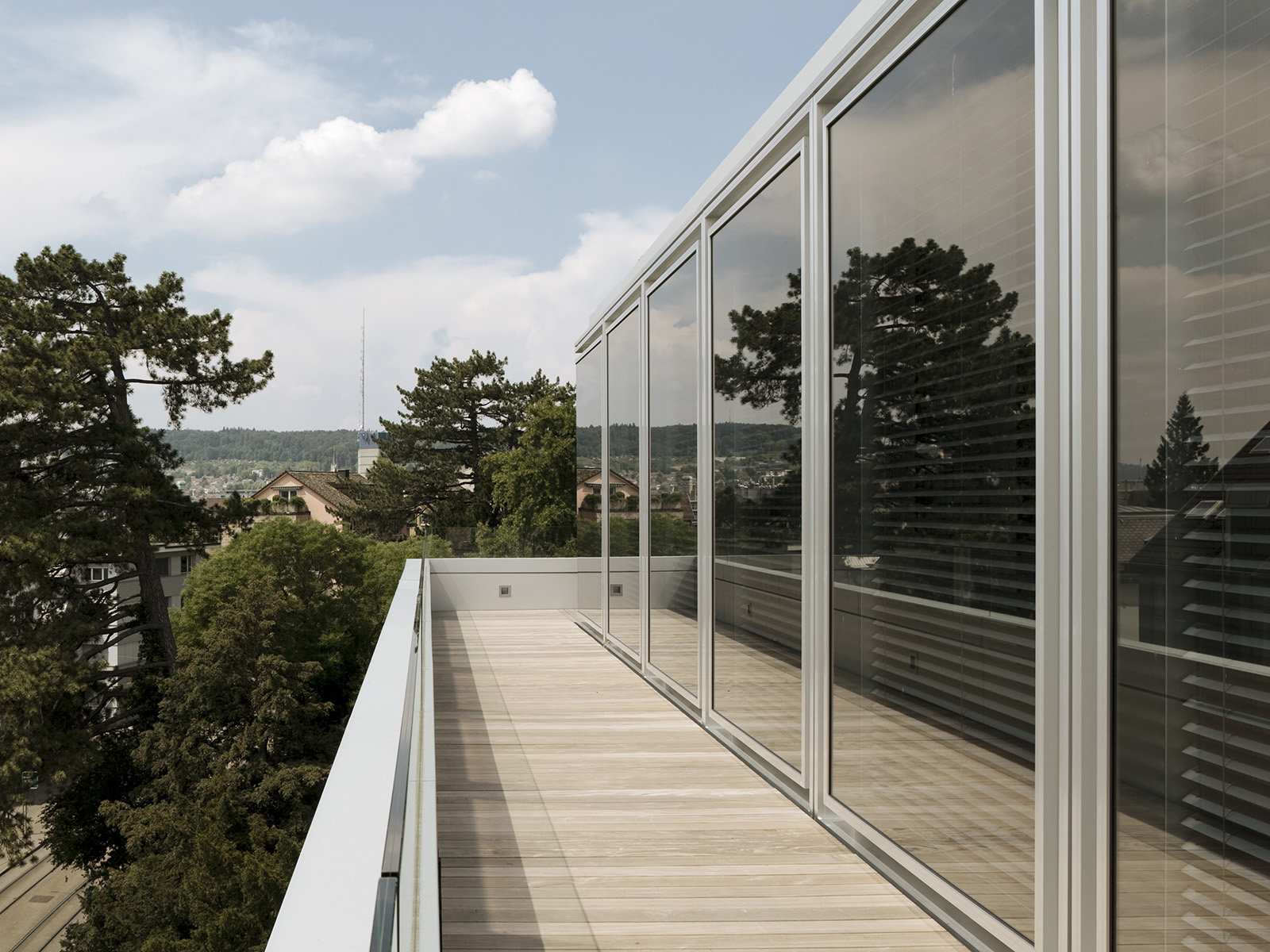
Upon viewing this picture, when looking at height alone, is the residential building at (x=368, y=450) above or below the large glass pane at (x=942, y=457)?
above

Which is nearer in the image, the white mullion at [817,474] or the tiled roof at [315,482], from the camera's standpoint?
the white mullion at [817,474]

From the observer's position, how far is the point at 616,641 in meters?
8.20

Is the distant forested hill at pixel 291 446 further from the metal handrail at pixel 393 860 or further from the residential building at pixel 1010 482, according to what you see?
the metal handrail at pixel 393 860

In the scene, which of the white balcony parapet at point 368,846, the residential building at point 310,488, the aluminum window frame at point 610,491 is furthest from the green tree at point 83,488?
the residential building at point 310,488

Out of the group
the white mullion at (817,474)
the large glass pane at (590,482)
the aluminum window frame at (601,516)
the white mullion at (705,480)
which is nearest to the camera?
the white mullion at (817,474)

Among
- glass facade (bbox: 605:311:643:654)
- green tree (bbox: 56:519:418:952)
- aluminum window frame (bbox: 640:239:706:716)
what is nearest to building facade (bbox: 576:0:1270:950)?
aluminum window frame (bbox: 640:239:706:716)

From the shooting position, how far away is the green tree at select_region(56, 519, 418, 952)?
22.1 meters

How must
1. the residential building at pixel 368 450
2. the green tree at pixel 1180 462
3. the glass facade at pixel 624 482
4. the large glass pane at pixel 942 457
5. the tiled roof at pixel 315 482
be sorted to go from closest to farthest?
the green tree at pixel 1180 462 < the large glass pane at pixel 942 457 < the glass facade at pixel 624 482 < the residential building at pixel 368 450 < the tiled roof at pixel 315 482

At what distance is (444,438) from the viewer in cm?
3888

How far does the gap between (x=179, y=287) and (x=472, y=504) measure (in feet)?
42.3

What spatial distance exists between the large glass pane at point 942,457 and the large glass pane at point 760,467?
45cm

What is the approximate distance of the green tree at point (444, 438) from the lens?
37938mm

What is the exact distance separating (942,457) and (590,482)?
680 cm

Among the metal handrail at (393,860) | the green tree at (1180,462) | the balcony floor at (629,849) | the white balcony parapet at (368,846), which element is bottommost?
the balcony floor at (629,849)
